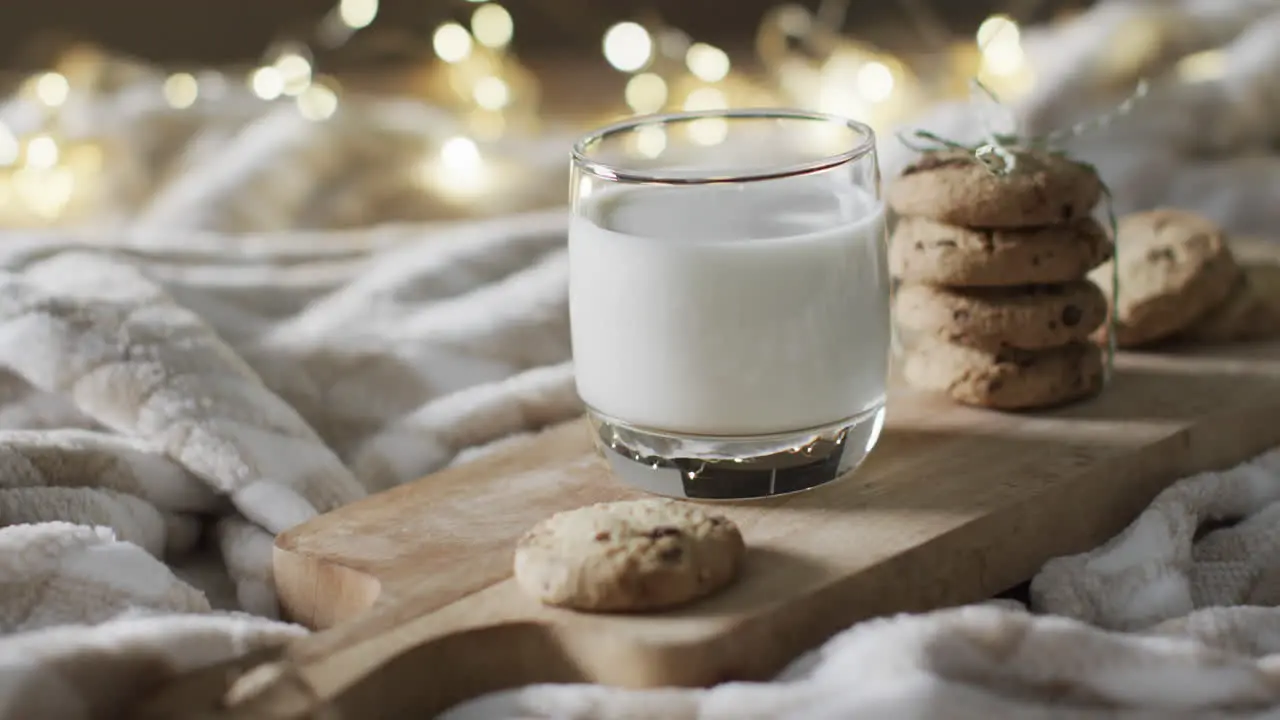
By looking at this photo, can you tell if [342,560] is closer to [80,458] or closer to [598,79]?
[80,458]

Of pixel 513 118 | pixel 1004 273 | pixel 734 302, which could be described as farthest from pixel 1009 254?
pixel 513 118

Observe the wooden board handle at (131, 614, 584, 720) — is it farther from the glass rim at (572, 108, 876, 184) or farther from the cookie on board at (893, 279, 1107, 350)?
the cookie on board at (893, 279, 1107, 350)

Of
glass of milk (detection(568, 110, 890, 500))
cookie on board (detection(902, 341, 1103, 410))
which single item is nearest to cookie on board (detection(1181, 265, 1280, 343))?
cookie on board (detection(902, 341, 1103, 410))

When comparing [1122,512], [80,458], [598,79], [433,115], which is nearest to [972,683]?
[1122,512]

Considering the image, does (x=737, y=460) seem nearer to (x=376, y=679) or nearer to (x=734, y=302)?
(x=734, y=302)

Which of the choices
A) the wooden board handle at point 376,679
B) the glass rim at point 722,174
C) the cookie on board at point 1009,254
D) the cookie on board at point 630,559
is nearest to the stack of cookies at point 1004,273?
the cookie on board at point 1009,254
